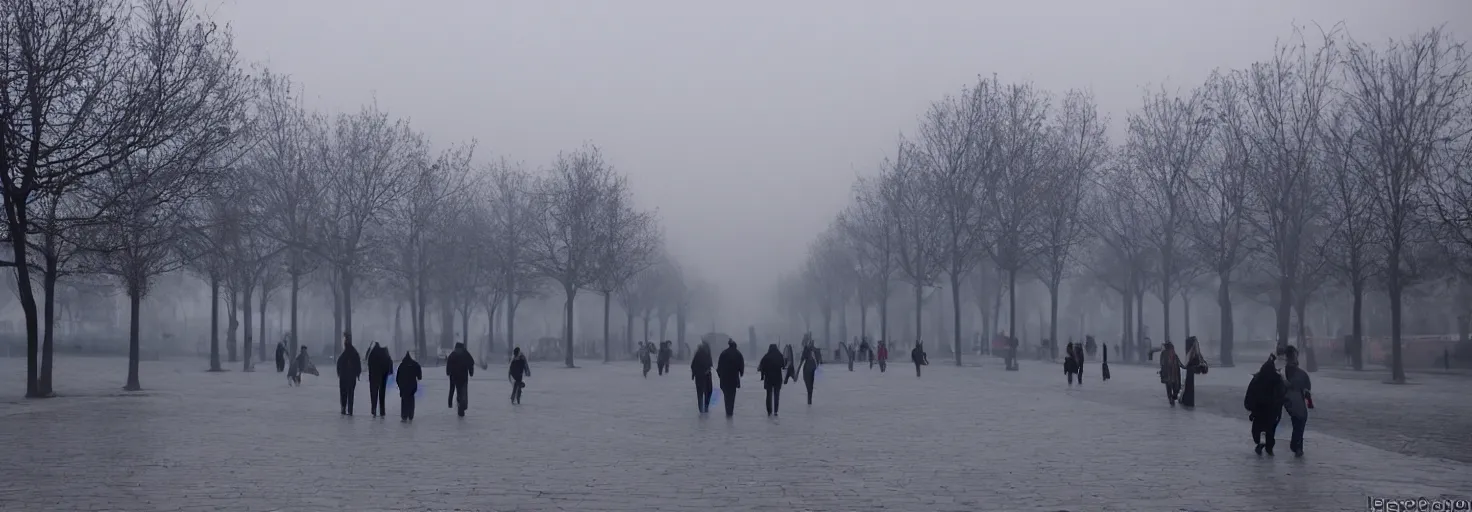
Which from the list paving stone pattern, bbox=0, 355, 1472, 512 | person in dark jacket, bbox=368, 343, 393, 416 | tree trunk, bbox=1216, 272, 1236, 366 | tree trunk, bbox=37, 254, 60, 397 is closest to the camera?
paving stone pattern, bbox=0, 355, 1472, 512

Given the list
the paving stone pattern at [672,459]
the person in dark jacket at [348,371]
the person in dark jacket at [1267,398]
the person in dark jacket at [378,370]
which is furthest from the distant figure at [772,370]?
the person in dark jacket at [1267,398]

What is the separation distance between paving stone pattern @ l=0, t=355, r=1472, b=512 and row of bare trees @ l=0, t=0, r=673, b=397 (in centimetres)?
460

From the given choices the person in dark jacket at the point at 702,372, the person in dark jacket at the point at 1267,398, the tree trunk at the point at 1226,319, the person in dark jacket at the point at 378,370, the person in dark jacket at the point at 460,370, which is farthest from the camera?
the tree trunk at the point at 1226,319

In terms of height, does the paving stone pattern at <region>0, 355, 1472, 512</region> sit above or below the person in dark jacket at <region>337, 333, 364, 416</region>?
below

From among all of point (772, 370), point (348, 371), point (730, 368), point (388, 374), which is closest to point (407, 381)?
point (388, 374)

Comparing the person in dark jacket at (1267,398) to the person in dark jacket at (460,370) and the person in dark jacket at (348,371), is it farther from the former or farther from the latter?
the person in dark jacket at (348,371)

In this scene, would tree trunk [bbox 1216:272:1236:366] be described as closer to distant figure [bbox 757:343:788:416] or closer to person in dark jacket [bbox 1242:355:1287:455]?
distant figure [bbox 757:343:788:416]

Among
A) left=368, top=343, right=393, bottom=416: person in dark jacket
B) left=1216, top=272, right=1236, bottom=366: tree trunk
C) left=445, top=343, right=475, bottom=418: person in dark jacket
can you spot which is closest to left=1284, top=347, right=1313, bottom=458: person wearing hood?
left=445, top=343, right=475, bottom=418: person in dark jacket

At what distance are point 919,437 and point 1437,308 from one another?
73887 mm

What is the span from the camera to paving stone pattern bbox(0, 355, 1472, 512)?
13.3m

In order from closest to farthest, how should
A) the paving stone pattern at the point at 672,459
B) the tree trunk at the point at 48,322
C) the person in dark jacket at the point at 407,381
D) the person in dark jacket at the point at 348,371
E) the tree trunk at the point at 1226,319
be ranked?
the paving stone pattern at the point at 672,459
the person in dark jacket at the point at 407,381
the person in dark jacket at the point at 348,371
the tree trunk at the point at 48,322
the tree trunk at the point at 1226,319

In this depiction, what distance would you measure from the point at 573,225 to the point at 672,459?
158ft

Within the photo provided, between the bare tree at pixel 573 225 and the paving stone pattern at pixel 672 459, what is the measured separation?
106 feet

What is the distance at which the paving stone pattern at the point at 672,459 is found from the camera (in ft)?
43.7
